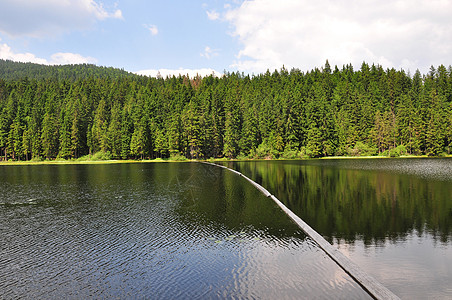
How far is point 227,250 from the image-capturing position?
13492 millimetres

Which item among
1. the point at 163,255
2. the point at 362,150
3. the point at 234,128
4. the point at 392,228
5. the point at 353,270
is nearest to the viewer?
the point at 353,270

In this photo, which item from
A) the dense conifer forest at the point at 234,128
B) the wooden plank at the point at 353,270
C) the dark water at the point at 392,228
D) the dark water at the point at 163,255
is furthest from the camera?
the dense conifer forest at the point at 234,128

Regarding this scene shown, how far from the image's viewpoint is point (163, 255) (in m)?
13.0

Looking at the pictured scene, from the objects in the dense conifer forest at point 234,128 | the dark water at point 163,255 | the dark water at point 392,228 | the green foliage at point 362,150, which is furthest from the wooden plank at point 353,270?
the green foliage at point 362,150

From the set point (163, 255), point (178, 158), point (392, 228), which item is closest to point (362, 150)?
point (178, 158)

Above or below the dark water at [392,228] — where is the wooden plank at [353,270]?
above

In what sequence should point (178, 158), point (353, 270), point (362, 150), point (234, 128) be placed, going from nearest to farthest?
point (353, 270)
point (178, 158)
point (362, 150)
point (234, 128)

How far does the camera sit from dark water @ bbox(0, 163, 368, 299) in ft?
32.1

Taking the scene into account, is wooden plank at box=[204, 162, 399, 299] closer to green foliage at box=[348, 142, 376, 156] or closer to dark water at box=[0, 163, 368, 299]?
dark water at box=[0, 163, 368, 299]

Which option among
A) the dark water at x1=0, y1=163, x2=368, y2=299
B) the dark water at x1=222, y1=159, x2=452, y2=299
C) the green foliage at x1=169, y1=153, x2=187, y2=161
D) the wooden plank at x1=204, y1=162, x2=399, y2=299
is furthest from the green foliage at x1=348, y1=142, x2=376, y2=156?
the wooden plank at x1=204, y1=162, x2=399, y2=299

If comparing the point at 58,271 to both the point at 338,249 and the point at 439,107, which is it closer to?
the point at 338,249

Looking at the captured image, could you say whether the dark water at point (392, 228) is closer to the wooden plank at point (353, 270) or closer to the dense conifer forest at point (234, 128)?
the wooden plank at point (353, 270)

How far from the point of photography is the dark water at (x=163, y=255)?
979 cm

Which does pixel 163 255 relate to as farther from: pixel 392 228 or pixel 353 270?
pixel 392 228
